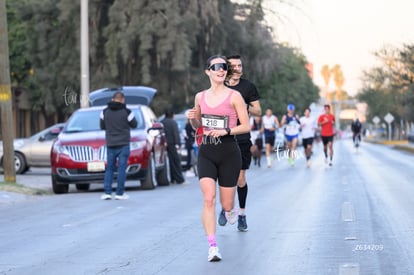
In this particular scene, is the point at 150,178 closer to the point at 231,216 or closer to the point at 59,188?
the point at 59,188

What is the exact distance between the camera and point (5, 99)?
18.9 metres

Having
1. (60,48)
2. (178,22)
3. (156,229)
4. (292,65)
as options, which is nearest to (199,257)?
(156,229)

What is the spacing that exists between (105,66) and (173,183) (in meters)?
15.4

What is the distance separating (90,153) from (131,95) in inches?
198

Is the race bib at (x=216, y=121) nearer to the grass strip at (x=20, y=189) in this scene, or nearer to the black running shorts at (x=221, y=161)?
the black running shorts at (x=221, y=161)

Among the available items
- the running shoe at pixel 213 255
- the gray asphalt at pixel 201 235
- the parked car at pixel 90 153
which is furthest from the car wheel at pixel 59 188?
the running shoe at pixel 213 255

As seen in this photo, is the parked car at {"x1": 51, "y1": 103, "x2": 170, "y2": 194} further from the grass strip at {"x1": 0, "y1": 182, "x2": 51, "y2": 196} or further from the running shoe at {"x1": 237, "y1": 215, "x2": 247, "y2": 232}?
the running shoe at {"x1": 237, "y1": 215, "x2": 247, "y2": 232}

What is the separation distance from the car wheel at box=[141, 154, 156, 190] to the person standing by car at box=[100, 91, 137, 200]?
2.24 meters

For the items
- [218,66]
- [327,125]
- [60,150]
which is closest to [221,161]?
[218,66]

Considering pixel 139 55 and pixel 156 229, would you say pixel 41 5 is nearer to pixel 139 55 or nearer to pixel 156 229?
pixel 139 55

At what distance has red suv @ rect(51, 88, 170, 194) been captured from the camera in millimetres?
18312

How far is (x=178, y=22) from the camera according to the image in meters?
34.8

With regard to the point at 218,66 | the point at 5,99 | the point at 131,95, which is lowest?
the point at 218,66

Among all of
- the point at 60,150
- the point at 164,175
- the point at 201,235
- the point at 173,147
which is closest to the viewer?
the point at 201,235
